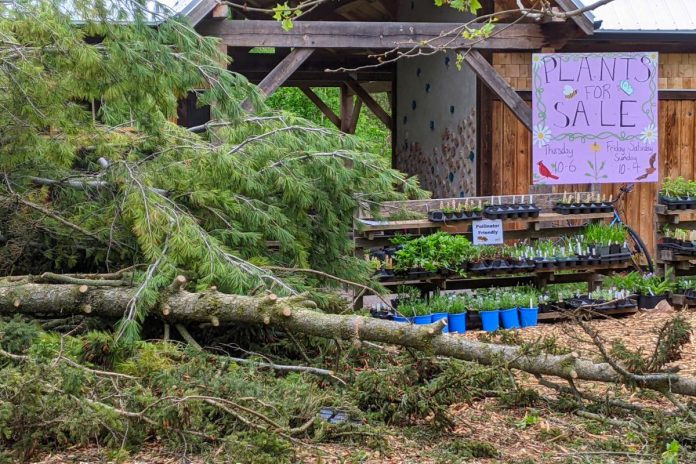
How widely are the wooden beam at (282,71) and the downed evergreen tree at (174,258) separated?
2024 millimetres

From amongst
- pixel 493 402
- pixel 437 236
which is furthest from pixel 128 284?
pixel 437 236

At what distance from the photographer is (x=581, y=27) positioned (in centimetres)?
991

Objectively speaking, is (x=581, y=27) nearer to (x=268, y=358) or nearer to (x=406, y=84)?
(x=406, y=84)

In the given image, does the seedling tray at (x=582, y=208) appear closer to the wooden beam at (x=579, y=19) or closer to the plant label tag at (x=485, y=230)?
the plant label tag at (x=485, y=230)

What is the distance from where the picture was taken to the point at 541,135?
9.80 m

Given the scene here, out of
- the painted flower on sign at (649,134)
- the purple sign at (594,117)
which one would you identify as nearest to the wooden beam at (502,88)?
the purple sign at (594,117)

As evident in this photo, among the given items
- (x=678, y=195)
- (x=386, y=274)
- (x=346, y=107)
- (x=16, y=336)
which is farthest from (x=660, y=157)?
(x=16, y=336)

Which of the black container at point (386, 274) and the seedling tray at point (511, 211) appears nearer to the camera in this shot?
the black container at point (386, 274)

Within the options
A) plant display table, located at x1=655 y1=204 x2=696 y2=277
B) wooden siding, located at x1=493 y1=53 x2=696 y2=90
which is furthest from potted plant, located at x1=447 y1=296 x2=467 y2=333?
wooden siding, located at x1=493 y1=53 x2=696 y2=90

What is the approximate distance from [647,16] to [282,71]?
15.1ft

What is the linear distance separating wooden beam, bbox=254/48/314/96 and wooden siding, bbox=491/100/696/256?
3.15 m

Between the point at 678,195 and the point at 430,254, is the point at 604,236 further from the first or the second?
the point at 430,254

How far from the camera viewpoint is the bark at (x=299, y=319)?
192 inches

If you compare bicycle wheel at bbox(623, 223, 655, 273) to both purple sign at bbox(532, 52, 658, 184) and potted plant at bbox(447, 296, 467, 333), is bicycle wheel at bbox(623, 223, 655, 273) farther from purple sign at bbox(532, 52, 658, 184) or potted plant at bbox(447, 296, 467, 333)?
potted plant at bbox(447, 296, 467, 333)
